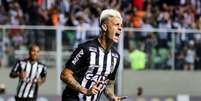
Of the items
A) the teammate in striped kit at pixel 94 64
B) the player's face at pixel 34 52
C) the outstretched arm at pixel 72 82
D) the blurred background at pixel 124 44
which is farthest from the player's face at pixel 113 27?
the blurred background at pixel 124 44

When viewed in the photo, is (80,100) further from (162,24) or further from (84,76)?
(162,24)

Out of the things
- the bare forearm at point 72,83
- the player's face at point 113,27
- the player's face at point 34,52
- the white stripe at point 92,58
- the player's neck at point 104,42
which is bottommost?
the player's face at point 34,52

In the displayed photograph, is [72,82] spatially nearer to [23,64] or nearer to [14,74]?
[14,74]

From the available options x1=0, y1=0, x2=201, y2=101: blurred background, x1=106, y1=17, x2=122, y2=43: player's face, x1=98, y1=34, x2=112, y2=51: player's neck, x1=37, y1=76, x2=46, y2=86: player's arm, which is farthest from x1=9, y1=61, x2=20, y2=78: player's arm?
x1=106, y1=17, x2=122, y2=43: player's face

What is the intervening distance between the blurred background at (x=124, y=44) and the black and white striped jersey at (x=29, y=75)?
3877 millimetres

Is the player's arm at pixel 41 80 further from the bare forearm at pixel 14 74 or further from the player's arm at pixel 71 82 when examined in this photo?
the player's arm at pixel 71 82

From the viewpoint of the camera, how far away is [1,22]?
66.2 feet

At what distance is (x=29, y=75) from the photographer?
15156 millimetres

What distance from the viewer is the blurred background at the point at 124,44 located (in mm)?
19766

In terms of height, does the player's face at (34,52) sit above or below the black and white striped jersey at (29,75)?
above

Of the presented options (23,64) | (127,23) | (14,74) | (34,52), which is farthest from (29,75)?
(127,23)

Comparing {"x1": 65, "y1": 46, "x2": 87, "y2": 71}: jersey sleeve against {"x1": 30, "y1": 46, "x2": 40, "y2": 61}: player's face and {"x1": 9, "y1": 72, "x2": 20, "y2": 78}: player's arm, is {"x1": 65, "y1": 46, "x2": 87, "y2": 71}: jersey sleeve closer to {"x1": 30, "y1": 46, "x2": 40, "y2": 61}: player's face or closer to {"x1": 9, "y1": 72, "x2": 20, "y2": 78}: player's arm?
{"x1": 30, "y1": 46, "x2": 40, "y2": 61}: player's face

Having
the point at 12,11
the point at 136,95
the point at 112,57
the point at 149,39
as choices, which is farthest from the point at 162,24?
the point at 112,57

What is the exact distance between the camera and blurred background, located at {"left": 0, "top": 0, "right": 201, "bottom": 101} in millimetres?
19766
